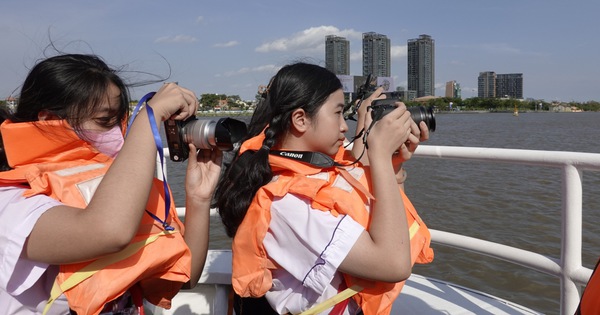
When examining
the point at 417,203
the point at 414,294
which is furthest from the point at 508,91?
the point at 414,294

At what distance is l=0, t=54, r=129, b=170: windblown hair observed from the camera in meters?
1.40

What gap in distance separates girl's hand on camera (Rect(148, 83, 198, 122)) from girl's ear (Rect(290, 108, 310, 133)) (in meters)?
0.32

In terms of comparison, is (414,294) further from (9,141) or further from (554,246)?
(554,246)

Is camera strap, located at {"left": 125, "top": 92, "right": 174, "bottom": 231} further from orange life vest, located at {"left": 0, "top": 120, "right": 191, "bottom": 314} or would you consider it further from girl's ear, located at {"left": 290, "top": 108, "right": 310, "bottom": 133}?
girl's ear, located at {"left": 290, "top": 108, "right": 310, "bottom": 133}

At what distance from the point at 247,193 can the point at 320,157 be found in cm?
28

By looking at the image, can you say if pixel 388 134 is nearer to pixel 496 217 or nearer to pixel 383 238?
pixel 383 238

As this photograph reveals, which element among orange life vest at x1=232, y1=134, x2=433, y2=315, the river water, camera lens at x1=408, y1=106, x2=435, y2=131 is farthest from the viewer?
the river water

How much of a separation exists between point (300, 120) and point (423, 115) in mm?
446

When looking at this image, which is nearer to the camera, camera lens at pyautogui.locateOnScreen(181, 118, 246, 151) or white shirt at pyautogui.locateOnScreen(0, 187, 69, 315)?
white shirt at pyautogui.locateOnScreen(0, 187, 69, 315)

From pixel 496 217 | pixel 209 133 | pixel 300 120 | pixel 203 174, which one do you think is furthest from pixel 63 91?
pixel 496 217

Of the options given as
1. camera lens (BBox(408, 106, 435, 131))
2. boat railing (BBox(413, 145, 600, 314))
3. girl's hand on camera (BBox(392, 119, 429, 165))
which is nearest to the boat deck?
boat railing (BBox(413, 145, 600, 314))

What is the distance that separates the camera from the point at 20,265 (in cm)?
125

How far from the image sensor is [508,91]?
357 ft

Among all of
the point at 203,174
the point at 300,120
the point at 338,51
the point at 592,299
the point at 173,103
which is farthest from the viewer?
the point at 338,51
